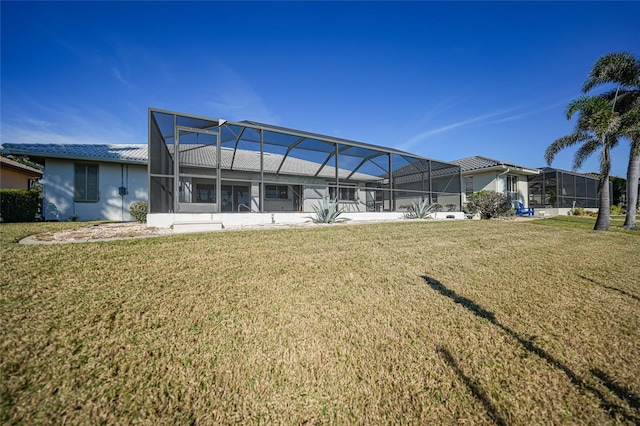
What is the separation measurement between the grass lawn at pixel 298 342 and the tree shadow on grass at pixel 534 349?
0.02 m

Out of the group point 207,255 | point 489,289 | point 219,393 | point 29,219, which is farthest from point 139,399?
point 29,219

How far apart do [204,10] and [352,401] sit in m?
12.3

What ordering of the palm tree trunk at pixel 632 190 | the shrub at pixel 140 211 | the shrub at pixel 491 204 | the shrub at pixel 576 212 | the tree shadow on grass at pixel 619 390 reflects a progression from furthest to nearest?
the shrub at pixel 576 212 < the shrub at pixel 491 204 < the palm tree trunk at pixel 632 190 < the shrub at pixel 140 211 < the tree shadow on grass at pixel 619 390

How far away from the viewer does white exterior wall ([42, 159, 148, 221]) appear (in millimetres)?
9938

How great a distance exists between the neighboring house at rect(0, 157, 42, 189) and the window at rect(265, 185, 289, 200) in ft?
44.6

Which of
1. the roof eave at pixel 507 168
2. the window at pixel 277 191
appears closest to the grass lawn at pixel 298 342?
the window at pixel 277 191

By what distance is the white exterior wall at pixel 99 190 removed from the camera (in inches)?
391

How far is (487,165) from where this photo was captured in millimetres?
17094

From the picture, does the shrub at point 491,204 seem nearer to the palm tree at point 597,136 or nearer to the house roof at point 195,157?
the palm tree at point 597,136

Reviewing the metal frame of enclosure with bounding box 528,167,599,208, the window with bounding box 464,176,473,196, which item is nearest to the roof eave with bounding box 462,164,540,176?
the window with bounding box 464,176,473,196

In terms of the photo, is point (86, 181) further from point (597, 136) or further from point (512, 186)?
point (512, 186)

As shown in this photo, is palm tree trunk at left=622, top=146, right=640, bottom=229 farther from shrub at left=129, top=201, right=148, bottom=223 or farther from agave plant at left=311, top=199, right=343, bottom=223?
shrub at left=129, top=201, right=148, bottom=223

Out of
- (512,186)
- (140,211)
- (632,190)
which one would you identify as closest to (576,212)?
(512,186)

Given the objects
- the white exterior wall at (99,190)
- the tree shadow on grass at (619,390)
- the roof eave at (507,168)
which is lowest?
the tree shadow on grass at (619,390)
